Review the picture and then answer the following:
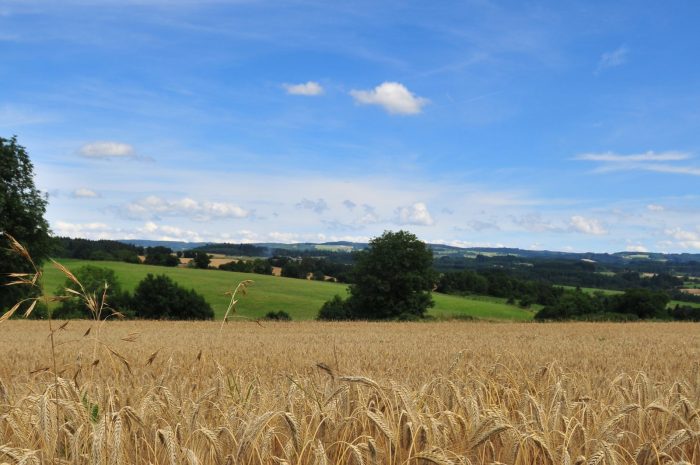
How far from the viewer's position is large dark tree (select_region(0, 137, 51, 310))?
41.3m

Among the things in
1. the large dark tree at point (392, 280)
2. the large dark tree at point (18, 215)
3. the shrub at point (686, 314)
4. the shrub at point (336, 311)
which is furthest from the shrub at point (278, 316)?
the shrub at point (686, 314)

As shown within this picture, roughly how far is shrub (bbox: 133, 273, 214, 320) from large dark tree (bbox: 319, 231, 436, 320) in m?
12.3

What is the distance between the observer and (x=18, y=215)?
141ft

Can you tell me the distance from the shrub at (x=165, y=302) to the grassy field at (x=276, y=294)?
7068 millimetres

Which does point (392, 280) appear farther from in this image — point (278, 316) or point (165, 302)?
point (165, 302)

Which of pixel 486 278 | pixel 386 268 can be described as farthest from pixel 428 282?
pixel 486 278

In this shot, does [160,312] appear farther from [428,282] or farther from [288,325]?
[428,282]

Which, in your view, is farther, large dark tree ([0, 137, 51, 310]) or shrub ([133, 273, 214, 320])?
shrub ([133, 273, 214, 320])

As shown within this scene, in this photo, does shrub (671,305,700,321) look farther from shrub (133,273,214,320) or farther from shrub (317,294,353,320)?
shrub (133,273,214,320)

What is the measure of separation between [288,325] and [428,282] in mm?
21415

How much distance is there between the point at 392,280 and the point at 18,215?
31.7m

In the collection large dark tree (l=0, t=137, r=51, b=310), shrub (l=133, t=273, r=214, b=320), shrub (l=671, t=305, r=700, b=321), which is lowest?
shrub (l=671, t=305, r=700, b=321)

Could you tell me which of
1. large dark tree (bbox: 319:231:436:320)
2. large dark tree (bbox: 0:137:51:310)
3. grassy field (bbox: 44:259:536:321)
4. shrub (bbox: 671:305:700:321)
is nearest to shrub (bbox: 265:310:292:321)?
large dark tree (bbox: 319:231:436:320)

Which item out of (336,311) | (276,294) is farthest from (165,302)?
(276,294)
